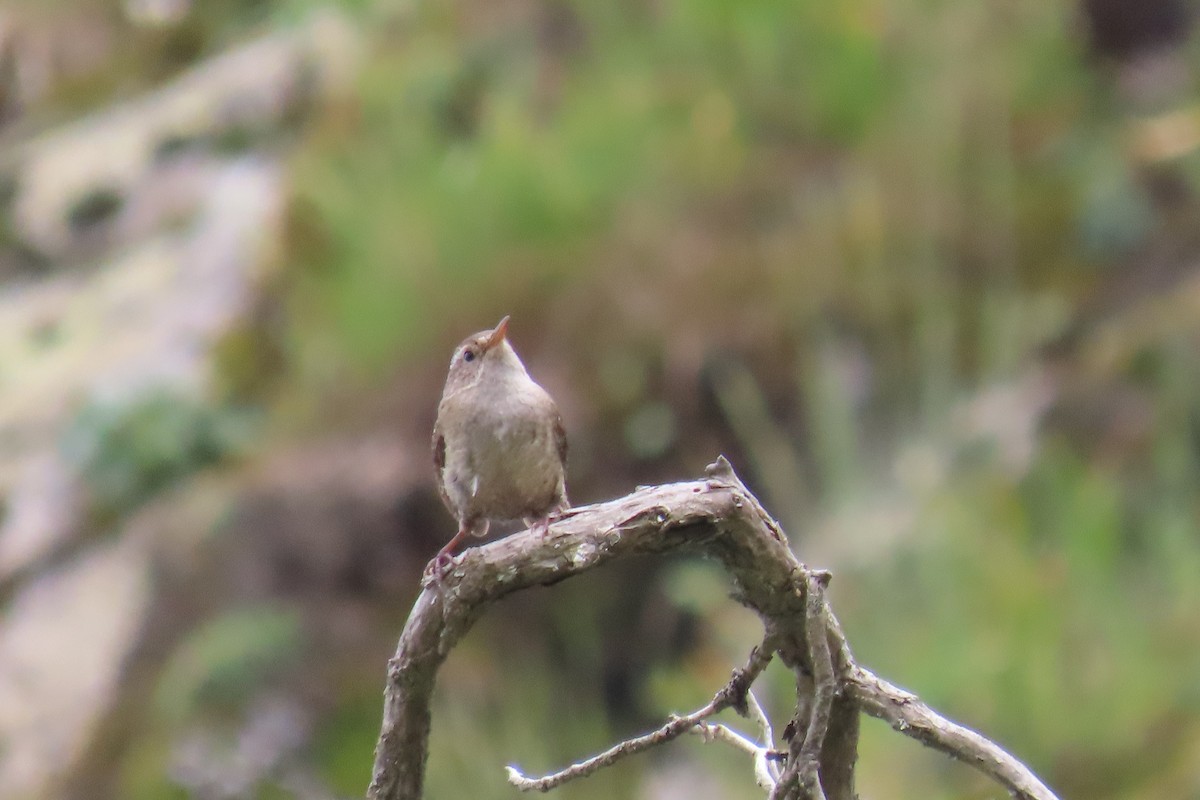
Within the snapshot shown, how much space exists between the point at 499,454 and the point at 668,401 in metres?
3.30

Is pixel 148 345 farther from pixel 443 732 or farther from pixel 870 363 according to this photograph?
pixel 870 363

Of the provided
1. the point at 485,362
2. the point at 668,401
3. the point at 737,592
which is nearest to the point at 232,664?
the point at 668,401

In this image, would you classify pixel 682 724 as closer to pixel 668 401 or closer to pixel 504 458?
pixel 504 458

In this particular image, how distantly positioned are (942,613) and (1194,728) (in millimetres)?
729

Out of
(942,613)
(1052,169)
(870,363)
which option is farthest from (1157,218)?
(942,613)

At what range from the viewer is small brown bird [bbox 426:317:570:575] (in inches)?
80.0

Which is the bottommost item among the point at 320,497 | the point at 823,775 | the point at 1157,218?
the point at 823,775

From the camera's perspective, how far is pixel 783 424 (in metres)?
5.44

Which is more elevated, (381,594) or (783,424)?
(783,424)

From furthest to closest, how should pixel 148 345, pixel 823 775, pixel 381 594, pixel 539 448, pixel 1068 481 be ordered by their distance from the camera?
1. pixel 148 345
2. pixel 381 594
3. pixel 1068 481
4. pixel 539 448
5. pixel 823 775

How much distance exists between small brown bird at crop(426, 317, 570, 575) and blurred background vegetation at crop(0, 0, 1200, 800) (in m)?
2.21

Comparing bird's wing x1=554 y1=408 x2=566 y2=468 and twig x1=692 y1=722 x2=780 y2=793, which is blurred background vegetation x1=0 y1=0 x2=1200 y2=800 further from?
twig x1=692 y1=722 x2=780 y2=793

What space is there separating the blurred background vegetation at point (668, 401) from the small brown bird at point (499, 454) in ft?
7.25

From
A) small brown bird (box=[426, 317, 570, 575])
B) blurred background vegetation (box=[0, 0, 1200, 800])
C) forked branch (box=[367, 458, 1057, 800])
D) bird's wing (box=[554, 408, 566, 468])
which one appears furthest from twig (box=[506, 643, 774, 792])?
blurred background vegetation (box=[0, 0, 1200, 800])
